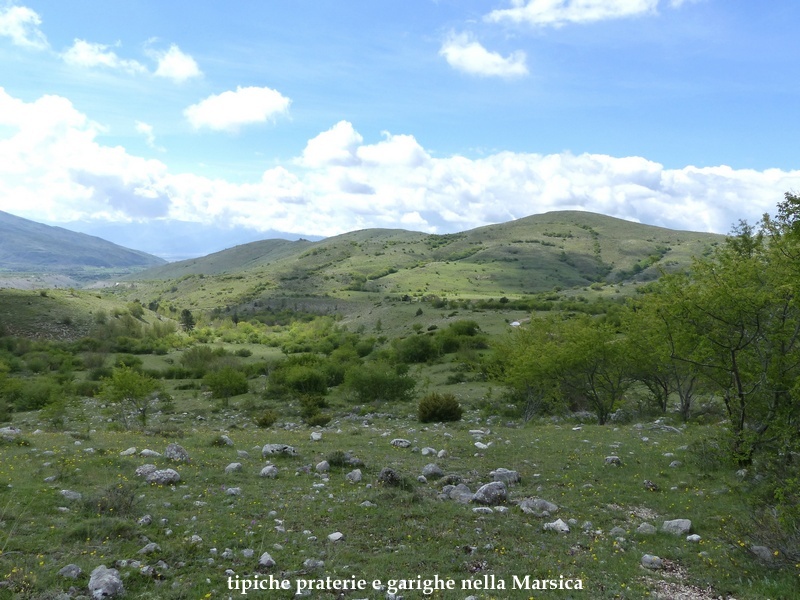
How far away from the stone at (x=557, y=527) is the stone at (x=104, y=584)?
752 cm

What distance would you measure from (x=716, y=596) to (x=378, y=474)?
805 cm

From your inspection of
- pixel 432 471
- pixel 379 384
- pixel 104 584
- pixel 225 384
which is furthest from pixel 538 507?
pixel 225 384

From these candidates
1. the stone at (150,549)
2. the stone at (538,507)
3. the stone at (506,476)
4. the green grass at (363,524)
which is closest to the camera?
the green grass at (363,524)

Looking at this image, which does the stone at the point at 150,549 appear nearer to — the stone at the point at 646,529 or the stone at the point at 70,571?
the stone at the point at 70,571

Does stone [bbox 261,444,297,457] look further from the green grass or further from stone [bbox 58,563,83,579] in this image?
stone [bbox 58,563,83,579]

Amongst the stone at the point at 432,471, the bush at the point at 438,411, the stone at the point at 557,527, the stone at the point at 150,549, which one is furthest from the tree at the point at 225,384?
the stone at the point at 557,527

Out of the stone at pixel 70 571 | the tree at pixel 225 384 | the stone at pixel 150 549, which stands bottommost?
the tree at pixel 225 384

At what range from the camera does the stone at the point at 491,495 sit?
11281 millimetres

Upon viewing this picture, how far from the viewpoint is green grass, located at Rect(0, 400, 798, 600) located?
24.8ft

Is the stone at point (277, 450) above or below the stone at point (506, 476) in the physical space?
below

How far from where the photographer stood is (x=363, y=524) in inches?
386

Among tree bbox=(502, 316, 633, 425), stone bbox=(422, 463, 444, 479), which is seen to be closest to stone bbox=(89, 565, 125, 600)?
stone bbox=(422, 463, 444, 479)

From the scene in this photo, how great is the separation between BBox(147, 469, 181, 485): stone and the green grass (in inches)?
8.9

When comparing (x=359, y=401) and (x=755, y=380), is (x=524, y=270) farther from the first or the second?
(x=755, y=380)
